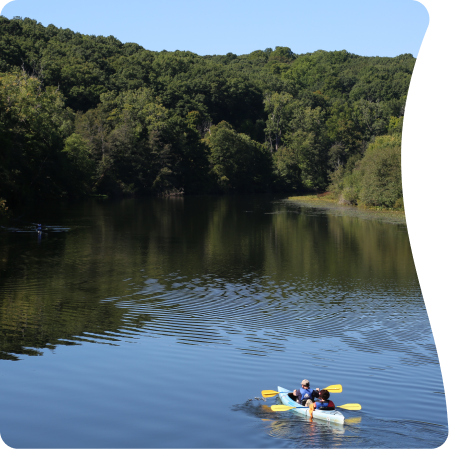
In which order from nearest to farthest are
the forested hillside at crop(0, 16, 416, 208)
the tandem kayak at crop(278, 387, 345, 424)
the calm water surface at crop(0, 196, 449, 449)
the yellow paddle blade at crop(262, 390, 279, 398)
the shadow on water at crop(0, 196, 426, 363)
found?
the calm water surface at crop(0, 196, 449, 449) < the tandem kayak at crop(278, 387, 345, 424) < the yellow paddle blade at crop(262, 390, 279, 398) < the shadow on water at crop(0, 196, 426, 363) < the forested hillside at crop(0, 16, 416, 208)

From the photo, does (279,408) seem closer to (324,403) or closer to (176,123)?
(324,403)

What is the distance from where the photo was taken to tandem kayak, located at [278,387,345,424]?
27.8 ft

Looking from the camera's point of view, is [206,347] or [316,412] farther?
[206,347]

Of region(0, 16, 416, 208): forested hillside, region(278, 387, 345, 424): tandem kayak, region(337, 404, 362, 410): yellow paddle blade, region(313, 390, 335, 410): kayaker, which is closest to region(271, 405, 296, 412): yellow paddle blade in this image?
region(278, 387, 345, 424): tandem kayak

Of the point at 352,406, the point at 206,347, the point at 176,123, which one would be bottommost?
the point at 206,347

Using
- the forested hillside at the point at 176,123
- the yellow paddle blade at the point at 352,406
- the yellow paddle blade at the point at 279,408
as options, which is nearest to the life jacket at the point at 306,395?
the yellow paddle blade at the point at 279,408

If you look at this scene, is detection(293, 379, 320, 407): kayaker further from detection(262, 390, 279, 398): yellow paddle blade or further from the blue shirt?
detection(262, 390, 279, 398): yellow paddle blade

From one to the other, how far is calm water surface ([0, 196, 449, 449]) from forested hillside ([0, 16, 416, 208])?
76.1 ft

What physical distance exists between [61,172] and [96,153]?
17241mm

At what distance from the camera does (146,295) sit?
18.2 metres

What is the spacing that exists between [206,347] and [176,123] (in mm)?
79220

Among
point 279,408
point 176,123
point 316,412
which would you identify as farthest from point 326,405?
point 176,123

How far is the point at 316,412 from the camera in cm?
871

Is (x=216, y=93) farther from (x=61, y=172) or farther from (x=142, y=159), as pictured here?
(x=61, y=172)
